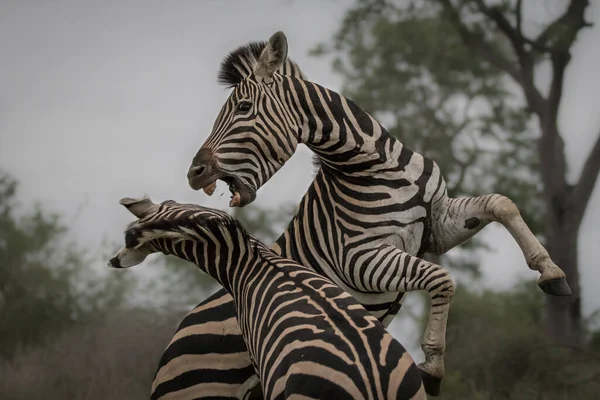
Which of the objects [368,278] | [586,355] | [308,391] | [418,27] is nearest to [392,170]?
[368,278]

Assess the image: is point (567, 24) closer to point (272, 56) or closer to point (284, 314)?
point (272, 56)

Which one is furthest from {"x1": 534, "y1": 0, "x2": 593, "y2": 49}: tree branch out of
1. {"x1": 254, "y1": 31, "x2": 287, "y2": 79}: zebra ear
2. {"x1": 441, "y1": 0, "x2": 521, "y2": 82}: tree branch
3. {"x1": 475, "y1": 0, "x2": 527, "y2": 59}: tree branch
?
{"x1": 254, "y1": 31, "x2": 287, "y2": 79}: zebra ear

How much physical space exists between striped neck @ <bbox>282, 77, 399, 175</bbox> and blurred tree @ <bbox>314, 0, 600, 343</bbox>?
9836mm

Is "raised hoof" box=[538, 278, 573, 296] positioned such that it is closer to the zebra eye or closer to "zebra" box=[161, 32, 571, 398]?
"zebra" box=[161, 32, 571, 398]

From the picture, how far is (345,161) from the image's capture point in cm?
636

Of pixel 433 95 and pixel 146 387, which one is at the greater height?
pixel 433 95

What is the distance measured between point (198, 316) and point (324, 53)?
1478 cm

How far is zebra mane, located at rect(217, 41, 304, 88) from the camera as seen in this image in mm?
6629

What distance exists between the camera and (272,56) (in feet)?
20.7

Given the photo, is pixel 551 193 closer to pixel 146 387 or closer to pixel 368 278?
pixel 146 387

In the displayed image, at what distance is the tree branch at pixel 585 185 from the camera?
52.6 feet

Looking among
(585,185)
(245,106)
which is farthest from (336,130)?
(585,185)

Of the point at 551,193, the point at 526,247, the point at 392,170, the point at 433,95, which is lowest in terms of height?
the point at 526,247

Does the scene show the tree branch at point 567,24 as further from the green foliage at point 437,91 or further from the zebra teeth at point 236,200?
the zebra teeth at point 236,200
